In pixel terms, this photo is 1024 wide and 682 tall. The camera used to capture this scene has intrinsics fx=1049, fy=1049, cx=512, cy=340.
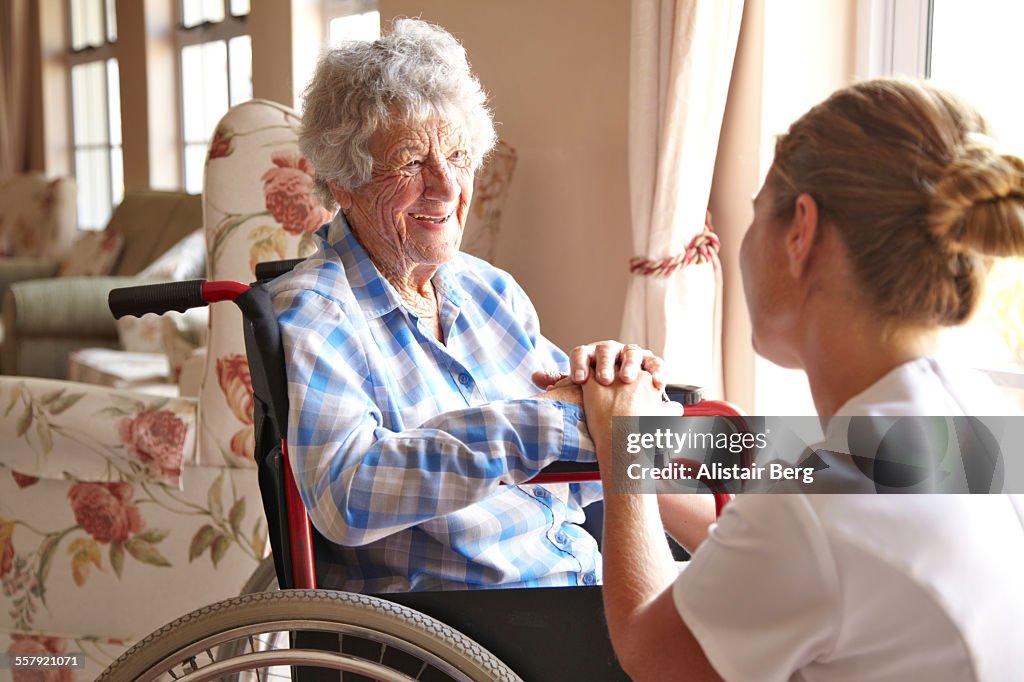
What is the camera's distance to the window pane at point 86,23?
6562 mm

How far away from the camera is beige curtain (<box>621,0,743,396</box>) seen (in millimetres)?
2096

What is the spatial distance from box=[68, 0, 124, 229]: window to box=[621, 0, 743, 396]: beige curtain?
497cm

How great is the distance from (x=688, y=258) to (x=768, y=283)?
4.53 ft

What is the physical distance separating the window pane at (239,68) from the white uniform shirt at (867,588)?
16.2 ft

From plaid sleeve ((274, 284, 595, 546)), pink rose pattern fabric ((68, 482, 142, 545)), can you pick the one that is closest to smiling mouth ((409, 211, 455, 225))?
plaid sleeve ((274, 284, 595, 546))

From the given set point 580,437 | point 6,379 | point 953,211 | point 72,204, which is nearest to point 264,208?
point 6,379

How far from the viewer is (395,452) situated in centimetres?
106

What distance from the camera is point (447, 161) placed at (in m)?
1.38

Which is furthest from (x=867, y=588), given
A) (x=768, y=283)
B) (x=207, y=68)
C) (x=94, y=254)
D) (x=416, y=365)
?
(x=207, y=68)

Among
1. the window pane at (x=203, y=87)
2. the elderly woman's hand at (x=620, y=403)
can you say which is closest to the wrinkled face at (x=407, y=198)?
the elderly woman's hand at (x=620, y=403)

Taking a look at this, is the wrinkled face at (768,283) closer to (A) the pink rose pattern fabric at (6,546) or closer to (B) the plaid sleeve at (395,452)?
(B) the plaid sleeve at (395,452)

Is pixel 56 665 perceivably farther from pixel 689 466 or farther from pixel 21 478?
pixel 689 466

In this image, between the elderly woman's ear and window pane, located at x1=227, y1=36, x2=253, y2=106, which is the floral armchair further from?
window pane, located at x1=227, y1=36, x2=253, y2=106

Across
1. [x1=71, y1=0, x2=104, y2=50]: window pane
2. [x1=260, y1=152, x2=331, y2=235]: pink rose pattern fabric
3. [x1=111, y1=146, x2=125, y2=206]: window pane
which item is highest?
[x1=71, y1=0, x2=104, y2=50]: window pane
